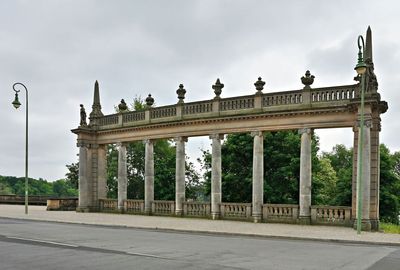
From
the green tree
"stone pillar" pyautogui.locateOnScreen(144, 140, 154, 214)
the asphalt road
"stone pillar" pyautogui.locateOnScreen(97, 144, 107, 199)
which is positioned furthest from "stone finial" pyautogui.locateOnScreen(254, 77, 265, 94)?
the green tree

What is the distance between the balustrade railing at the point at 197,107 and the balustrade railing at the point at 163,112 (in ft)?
3.42

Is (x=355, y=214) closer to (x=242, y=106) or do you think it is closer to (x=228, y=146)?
(x=242, y=106)

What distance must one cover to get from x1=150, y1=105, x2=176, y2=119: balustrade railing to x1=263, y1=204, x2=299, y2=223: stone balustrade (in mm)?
8751

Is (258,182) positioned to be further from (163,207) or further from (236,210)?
(163,207)

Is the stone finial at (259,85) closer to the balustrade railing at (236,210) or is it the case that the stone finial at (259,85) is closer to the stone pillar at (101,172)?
the balustrade railing at (236,210)

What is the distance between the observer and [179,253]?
11508 mm

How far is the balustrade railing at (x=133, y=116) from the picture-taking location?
2956 centimetres

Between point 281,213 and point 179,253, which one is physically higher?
point 179,253

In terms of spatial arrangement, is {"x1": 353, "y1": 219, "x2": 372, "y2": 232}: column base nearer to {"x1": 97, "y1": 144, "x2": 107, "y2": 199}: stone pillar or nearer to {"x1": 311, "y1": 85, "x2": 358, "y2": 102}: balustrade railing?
{"x1": 311, "y1": 85, "x2": 358, "y2": 102}: balustrade railing

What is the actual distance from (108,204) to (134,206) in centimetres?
271

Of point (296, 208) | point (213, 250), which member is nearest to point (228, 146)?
point (296, 208)

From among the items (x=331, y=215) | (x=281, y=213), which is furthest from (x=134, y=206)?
(x=331, y=215)

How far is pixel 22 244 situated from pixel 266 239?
8.24 metres

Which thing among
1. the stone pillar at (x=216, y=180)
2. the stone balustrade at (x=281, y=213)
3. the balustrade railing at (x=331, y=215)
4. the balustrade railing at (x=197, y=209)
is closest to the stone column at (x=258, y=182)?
the stone balustrade at (x=281, y=213)
